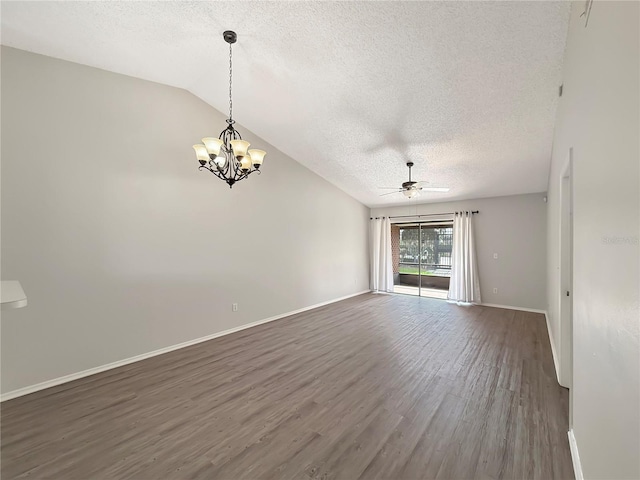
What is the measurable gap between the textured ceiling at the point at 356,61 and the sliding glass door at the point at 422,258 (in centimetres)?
295

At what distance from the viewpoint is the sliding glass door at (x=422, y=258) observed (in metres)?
7.10

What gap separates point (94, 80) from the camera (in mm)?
3072

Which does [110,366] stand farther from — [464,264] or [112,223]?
[464,264]

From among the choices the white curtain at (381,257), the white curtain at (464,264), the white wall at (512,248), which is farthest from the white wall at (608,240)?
the white curtain at (381,257)

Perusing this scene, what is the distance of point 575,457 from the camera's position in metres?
1.75

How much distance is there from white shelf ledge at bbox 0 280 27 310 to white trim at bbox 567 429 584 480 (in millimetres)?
3182

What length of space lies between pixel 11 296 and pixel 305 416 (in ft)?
7.02

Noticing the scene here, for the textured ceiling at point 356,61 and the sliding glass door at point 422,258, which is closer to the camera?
the textured ceiling at point 356,61

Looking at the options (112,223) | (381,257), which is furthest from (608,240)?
(381,257)

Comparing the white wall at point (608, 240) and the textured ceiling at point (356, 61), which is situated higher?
the textured ceiling at point (356, 61)

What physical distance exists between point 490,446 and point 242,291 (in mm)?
3683

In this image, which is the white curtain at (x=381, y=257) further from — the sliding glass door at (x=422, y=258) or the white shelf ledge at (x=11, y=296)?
the white shelf ledge at (x=11, y=296)

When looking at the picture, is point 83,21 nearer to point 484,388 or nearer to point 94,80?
point 94,80

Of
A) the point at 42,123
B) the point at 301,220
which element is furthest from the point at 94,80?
the point at 301,220
